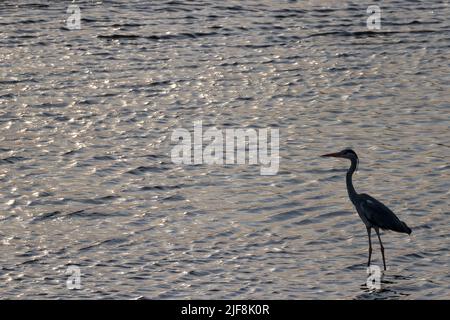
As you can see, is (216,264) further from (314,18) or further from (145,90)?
(314,18)

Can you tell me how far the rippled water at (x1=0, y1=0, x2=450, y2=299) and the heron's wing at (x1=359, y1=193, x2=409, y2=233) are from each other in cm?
56

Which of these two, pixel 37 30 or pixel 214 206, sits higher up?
pixel 37 30

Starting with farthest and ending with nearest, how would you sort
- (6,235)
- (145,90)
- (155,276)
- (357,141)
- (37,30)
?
(37,30)
(145,90)
(357,141)
(6,235)
(155,276)

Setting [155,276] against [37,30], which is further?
[37,30]

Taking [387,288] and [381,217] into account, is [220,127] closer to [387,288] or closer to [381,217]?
[381,217]

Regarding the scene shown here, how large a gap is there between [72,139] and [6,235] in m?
5.49

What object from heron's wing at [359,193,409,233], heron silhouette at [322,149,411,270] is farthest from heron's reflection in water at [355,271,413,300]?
heron's wing at [359,193,409,233]

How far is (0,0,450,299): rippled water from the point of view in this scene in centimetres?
1823

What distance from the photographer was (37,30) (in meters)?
31.9

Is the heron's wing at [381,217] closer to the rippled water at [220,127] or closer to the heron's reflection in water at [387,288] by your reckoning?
the rippled water at [220,127]

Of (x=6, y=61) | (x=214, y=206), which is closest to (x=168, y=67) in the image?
(x=6, y=61)

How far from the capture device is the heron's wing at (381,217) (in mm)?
18578

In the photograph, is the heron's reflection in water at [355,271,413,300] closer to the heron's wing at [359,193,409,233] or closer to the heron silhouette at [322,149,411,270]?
the heron silhouette at [322,149,411,270]

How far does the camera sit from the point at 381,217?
18.7 m
